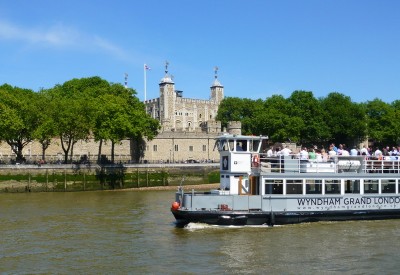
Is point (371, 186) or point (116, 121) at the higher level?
point (116, 121)

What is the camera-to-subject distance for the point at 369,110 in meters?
97.4

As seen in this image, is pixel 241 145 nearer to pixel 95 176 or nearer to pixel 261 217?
pixel 261 217

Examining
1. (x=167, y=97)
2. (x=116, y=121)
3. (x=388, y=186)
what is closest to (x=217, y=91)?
(x=167, y=97)

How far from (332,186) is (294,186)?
2.21 meters

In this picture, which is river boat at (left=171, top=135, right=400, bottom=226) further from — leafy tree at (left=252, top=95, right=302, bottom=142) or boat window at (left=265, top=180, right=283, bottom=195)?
leafy tree at (left=252, top=95, right=302, bottom=142)

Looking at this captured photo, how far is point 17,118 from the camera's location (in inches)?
2322

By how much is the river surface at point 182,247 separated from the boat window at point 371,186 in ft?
5.88

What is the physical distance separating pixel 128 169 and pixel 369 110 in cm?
4967

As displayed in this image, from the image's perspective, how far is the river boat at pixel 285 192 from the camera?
28938 mm

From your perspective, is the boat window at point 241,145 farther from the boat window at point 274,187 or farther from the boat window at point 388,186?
the boat window at point 388,186

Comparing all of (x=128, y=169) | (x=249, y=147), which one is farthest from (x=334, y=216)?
(x=128, y=169)

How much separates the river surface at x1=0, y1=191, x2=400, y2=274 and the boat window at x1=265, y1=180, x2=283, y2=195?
81.6 inches

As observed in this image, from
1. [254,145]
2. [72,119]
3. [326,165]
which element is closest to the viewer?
[254,145]

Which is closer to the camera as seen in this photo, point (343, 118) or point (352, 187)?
point (352, 187)
